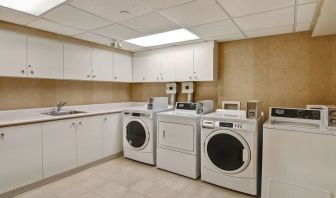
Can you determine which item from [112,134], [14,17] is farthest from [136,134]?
[14,17]

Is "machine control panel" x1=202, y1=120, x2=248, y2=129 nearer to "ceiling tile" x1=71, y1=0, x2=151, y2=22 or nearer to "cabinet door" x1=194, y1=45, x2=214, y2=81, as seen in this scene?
"cabinet door" x1=194, y1=45, x2=214, y2=81

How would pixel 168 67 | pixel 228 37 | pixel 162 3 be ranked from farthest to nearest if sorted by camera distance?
pixel 168 67 < pixel 228 37 < pixel 162 3

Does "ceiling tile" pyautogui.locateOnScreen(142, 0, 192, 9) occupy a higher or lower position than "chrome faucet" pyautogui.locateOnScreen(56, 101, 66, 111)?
higher

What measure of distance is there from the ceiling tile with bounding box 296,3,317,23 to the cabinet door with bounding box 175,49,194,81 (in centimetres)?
165

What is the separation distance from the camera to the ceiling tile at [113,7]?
1.97 meters

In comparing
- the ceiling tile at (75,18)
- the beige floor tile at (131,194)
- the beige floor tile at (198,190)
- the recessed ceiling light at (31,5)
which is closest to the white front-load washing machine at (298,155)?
the beige floor tile at (198,190)

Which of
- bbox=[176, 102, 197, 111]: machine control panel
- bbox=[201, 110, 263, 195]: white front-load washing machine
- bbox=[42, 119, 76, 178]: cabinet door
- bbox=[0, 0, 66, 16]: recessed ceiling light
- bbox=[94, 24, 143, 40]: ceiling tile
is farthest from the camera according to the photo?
bbox=[176, 102, 197, 111]: machine control panel

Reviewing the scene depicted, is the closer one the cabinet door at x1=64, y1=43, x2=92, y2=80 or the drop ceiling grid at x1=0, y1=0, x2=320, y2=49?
the drop ceiling grid at x1=0, y1=0, x2=320, y2=49

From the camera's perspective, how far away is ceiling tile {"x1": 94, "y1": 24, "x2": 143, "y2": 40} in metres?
2.77

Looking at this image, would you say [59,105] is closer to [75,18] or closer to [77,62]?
[77,62]

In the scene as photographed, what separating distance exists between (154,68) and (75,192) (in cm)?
258

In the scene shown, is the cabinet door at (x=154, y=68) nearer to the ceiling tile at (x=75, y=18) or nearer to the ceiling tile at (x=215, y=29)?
the ceiling tile at (x=215, y=29)

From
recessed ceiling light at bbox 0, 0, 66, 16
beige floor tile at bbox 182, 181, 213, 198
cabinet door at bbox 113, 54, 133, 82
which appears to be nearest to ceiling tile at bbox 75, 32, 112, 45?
cabinet door at bbox 113, 54, 133, 82

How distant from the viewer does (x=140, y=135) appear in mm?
3408
